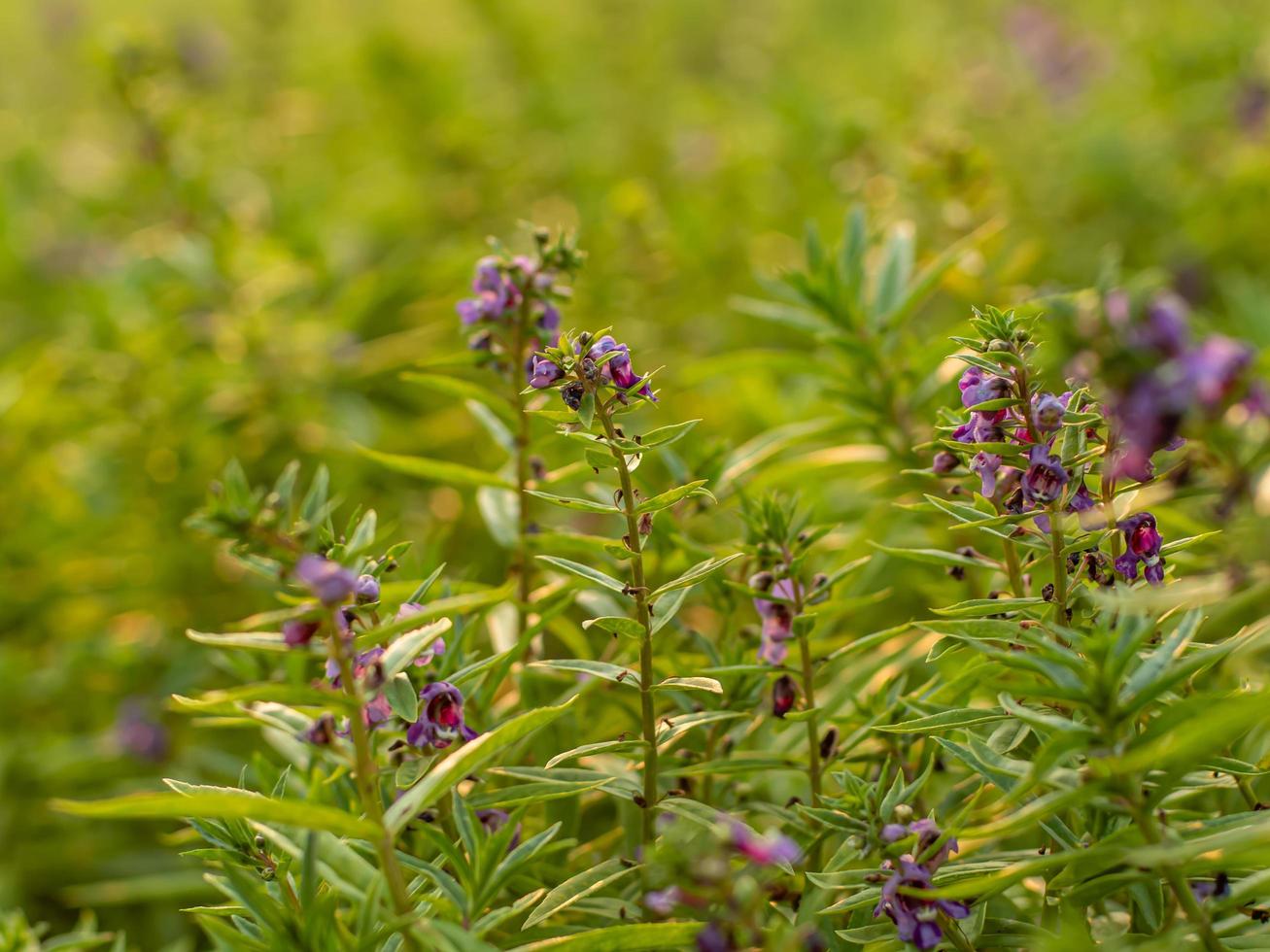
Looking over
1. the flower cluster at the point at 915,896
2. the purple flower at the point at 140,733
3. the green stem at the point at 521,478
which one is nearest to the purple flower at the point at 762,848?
the flower cluster at the point at 915,896

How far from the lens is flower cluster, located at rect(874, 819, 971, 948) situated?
0.90 meters

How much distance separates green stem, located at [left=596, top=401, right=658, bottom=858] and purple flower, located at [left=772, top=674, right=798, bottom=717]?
0.15 m

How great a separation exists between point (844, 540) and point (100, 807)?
3.63 ft

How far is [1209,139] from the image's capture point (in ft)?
10.1

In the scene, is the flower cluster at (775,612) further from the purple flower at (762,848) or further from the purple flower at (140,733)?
the purple flower at (140,733)

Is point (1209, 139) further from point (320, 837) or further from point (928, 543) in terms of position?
point (320, 837)

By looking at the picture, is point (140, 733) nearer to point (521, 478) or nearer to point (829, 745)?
point (521, 478)

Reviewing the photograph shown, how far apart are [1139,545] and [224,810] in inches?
30.5

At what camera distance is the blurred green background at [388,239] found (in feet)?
7.00

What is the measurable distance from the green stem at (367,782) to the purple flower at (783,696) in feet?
1.36

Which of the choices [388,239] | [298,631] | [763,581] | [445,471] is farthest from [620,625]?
[388,239]

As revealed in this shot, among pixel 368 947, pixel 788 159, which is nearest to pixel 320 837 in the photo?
pixel 368 947

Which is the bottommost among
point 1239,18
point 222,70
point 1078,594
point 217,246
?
point 1078,594

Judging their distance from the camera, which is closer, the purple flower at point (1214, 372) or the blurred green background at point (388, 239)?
the purple flower at point (1214, 372)
